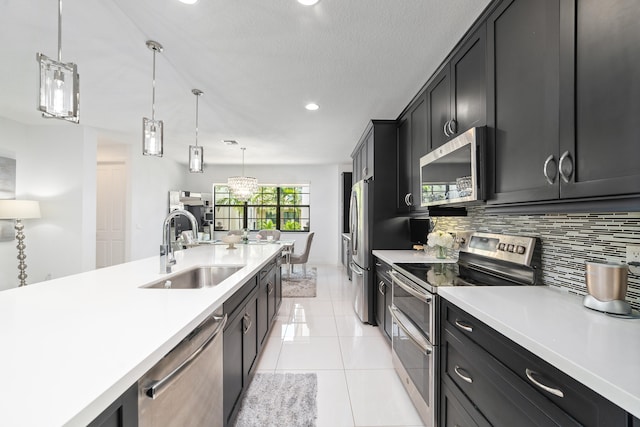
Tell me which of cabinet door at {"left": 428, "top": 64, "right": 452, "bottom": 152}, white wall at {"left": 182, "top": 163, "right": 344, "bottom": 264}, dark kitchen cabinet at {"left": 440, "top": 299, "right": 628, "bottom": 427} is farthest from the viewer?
white wall at {"left": 182, "top": 163, "right": 344, "bottom": 264}

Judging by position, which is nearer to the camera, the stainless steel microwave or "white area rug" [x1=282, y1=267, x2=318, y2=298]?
the stainless steel microwave

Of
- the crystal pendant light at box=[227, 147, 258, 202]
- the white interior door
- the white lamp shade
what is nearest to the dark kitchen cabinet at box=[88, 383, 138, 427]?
the white lamp shade

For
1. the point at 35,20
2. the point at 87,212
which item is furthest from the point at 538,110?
the point at 87,212

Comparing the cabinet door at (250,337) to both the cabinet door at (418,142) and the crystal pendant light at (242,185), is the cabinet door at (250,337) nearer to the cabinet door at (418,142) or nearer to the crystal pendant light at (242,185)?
the cabinet door at (418,142)

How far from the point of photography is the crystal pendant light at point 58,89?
120 cm

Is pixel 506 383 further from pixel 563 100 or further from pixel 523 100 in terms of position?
pixel 523 100

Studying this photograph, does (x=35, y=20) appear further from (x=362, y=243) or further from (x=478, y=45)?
(x=362, y=243)

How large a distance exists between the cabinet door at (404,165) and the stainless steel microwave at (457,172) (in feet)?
2.01

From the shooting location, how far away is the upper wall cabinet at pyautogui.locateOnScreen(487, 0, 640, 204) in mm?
878

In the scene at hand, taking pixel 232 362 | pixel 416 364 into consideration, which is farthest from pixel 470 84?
pixel 232 362

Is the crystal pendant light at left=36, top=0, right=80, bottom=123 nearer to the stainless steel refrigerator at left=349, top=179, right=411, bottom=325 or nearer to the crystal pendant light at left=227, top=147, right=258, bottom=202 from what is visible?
the stainless steel refrigerator at left=349, top=179, right=411, bottom=325

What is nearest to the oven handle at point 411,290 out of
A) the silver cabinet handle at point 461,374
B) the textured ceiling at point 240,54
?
the silver cabinet handle at point 461,374

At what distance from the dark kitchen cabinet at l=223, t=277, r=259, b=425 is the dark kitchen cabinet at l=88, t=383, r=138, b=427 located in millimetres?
698

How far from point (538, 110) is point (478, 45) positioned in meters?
0.76
